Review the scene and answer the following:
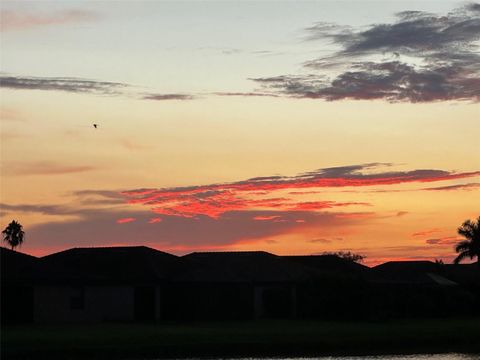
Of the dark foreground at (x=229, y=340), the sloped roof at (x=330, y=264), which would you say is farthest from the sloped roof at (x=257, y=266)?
the dark foreground at (x=229, y=340)

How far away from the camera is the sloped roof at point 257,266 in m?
77.9

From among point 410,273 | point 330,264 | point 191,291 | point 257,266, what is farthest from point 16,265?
point 410,273

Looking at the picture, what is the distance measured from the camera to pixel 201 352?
49.8 metres

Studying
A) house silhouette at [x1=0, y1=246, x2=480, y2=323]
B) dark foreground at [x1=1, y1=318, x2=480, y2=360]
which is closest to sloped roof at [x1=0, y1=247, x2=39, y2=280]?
house silhouette at [x1=0, y1=246, x2=480, y2=323]

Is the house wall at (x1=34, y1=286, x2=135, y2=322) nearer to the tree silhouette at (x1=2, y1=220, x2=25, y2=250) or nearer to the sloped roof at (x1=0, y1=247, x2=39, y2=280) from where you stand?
the sloped roof at (x1=0, y1=247, x2=39, y2=280)

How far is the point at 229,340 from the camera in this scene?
173 ft

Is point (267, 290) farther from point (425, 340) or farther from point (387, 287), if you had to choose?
point (425, 340)

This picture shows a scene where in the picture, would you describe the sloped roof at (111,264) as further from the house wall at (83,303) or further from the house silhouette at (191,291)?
the house wall at (83,303)

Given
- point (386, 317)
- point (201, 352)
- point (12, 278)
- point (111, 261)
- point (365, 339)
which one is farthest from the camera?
point (111, 261)

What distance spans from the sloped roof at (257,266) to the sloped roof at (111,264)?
14.8 ft

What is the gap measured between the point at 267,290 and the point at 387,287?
9.34 m

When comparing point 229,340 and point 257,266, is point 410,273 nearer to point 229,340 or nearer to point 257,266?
point 257,266

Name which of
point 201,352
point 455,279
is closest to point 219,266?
point 455,279

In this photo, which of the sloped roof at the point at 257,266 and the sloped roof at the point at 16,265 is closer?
the sloped roof at the point at 16,265
